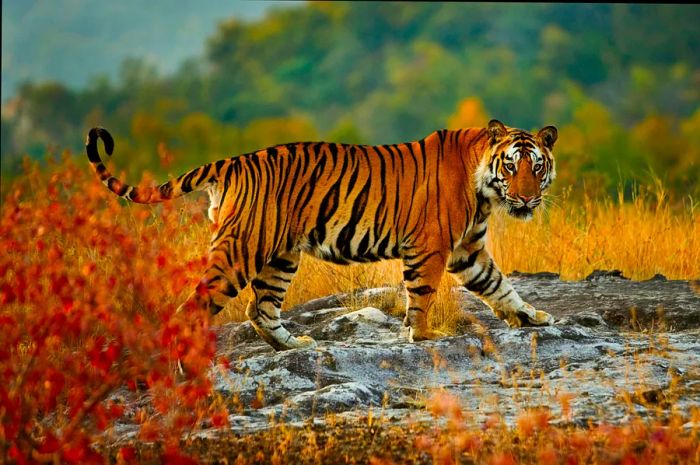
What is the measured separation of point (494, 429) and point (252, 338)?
110 inches

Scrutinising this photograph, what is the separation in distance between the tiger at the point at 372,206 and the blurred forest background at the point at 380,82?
30414 mm

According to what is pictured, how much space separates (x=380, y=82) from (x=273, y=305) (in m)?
43.6

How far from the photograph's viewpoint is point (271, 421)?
5004mm

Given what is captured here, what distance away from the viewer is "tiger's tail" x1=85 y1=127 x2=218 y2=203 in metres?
6.29

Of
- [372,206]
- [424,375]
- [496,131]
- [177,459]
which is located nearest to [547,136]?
[496,131]

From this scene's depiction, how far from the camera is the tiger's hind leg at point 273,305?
22.2 feet

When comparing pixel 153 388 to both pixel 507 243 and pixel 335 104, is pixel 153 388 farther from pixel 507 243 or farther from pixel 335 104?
pixel 335 104

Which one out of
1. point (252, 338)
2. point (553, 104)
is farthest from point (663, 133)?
point (252, 338)

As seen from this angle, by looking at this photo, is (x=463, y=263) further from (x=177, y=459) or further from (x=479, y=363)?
(x=177, y=459)

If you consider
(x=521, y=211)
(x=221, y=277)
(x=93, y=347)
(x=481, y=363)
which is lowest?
(x=481, y=363)

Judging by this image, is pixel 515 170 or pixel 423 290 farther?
pixel 515 170

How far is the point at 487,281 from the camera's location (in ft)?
22.9

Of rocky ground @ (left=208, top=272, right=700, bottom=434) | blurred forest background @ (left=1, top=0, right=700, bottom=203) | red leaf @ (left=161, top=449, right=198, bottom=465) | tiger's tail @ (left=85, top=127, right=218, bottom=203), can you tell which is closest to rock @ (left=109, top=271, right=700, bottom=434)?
rocky ground @ (left=208, top=272, right=700, bottom=434)

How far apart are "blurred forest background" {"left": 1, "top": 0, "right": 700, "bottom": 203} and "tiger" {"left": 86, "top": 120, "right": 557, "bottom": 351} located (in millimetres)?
30414
